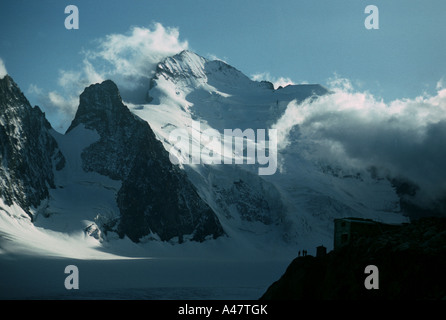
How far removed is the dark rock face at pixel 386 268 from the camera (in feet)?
195

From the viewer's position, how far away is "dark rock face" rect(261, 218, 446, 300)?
195 ft

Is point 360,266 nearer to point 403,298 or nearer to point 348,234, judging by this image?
point 403,298

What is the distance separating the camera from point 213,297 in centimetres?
19812

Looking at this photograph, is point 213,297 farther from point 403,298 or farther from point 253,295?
point 403,298

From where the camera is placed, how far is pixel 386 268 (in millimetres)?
63250
